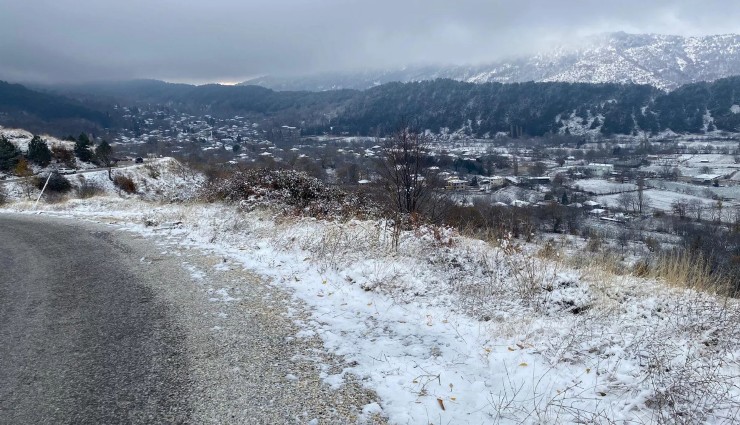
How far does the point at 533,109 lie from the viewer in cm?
14462

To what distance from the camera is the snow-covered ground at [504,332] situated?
3260 mm

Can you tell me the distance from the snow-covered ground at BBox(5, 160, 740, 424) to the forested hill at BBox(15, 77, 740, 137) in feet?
339

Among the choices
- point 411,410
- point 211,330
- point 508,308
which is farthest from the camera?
point 508,308

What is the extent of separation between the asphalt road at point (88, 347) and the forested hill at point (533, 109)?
104236 mm

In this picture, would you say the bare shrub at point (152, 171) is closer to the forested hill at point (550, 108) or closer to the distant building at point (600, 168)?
the distant building at point (600, 168)

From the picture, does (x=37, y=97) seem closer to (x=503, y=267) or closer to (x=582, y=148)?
(x=582, y=148)

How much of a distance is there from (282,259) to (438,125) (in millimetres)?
139668

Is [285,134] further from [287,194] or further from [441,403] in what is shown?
[441,403]

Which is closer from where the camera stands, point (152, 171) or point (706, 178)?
point (152, 171)

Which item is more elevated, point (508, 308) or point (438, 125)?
point (438, 125)

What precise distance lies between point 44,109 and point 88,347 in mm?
197709

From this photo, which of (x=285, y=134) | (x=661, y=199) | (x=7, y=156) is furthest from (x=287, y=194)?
(x=285, y=134)

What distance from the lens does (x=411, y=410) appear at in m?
3.26

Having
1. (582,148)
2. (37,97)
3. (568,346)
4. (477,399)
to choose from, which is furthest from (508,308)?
Result: (37,97)
